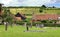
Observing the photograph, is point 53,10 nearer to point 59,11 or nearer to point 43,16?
point 59,11

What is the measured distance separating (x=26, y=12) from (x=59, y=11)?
19.1 m

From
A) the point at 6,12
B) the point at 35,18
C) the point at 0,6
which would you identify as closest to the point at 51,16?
the point at 35,18

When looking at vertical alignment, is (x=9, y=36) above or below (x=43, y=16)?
above

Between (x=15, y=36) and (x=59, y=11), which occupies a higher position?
(x=15, y=36)

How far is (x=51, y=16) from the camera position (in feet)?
333

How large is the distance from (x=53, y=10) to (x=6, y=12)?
80150mm

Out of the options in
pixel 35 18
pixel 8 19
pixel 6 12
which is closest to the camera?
pixel 8 19

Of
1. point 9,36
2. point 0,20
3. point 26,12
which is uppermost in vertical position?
point 9,36

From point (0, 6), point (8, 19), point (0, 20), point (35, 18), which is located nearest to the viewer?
point (8, 19)

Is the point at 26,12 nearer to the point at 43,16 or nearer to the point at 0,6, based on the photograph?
the point at 43,16

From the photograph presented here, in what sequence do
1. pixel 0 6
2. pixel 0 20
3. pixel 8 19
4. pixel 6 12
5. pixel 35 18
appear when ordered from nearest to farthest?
pixel 8 19, pixel 6 12, pixel 0 20, pixel 0 6, pixel 35 18

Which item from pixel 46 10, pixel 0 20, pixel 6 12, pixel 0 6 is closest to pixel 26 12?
pixel 46 10

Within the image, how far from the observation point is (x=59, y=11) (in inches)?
5354

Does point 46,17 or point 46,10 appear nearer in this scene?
point 46,17
